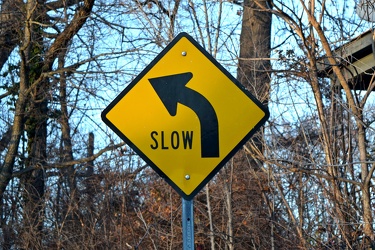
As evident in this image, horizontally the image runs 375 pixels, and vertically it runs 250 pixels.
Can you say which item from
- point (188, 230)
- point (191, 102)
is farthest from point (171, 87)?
point (188, 230)

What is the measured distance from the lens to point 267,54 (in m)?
9.74

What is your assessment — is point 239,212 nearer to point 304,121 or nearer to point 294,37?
point 304,121

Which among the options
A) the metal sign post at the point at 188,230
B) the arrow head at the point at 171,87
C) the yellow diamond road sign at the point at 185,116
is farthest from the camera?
the arrow head at the point at 171,87

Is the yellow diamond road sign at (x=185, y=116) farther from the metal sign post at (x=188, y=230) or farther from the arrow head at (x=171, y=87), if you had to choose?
the metal sign post at (x=188, y=230)

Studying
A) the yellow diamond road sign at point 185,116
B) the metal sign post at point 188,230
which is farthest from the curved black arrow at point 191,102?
the metal sign post at point 188,230

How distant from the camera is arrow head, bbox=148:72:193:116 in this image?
4.55 m

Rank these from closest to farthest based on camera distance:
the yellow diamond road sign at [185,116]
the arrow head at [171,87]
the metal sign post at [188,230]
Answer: the metal sign post at [188,230], the yellow diamond road sign at [185,116], the arrow head at [171,87]

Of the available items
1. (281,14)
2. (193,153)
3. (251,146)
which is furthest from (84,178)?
(193,153)

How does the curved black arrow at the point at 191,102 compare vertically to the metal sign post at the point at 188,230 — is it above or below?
above

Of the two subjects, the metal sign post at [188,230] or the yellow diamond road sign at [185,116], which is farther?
the yellow diamond road sign at [185,116]

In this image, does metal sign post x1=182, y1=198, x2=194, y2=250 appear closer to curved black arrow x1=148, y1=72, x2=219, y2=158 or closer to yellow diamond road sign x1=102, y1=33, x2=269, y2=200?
yellow diamond road sign x1=102, y1=33, x2=269, y2=200

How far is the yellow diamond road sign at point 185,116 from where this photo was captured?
4434mm

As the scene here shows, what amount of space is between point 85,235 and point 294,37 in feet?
14.2

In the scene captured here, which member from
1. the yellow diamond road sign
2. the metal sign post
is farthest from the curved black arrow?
the metal sign post
